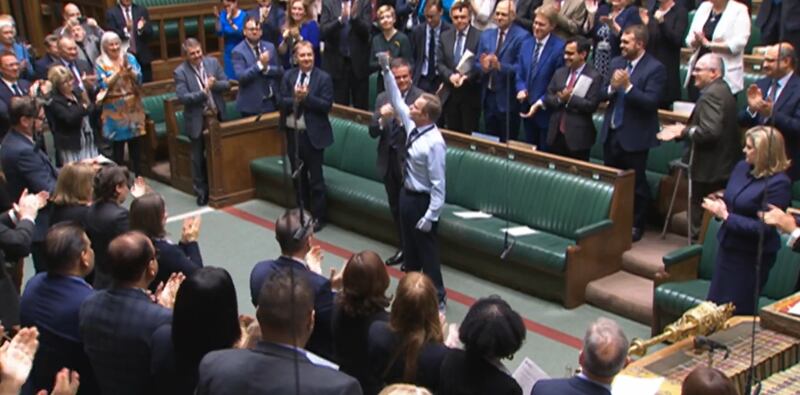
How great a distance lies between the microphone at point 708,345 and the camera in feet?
12.7

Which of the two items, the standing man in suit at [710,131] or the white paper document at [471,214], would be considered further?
the white paper document at [471,214]

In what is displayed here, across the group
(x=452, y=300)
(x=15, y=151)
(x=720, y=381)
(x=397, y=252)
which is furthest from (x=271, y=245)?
(x=720, y=381)

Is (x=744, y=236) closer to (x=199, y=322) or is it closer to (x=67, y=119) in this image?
(x=199, y=322)

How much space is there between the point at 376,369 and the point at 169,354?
0.72 meters

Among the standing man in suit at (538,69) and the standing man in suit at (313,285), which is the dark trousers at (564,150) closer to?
the standing man in suit at (538,69)

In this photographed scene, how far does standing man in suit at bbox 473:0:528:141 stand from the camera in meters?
7.33

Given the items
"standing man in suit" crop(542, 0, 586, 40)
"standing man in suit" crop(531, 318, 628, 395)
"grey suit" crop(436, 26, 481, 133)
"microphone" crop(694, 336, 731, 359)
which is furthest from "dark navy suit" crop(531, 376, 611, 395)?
"standing man in suit" crop(542, 0, 586, 40)

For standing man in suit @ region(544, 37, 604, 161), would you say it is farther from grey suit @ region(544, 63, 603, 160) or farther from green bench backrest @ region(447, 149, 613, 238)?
green bench backrest @ region(447, 149, 613, 238)

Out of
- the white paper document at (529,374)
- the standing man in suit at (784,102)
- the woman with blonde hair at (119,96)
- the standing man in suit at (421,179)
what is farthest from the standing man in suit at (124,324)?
the woman with blonde hair at (119,96)

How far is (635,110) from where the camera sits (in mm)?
6426

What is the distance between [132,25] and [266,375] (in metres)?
8.25

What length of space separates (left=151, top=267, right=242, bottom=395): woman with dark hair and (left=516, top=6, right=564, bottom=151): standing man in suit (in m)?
4.41

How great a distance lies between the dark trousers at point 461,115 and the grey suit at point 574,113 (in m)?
0.99

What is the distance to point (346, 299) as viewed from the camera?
138 inches
